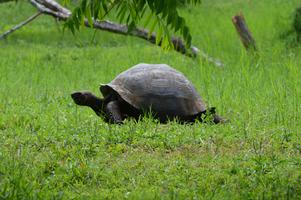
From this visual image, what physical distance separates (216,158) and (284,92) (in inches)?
112

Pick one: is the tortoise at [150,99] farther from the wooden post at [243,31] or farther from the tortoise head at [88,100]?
the wooden post at [243,31]

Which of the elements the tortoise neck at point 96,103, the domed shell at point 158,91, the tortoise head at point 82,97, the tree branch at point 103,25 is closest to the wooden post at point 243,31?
the tree branch at point 103,25

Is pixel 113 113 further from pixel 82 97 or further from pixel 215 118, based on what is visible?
pixel 215 118

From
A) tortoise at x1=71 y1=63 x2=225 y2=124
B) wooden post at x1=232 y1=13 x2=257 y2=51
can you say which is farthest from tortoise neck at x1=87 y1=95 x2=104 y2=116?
wooden post at x1=232 y1=13 x2=257 y2=51

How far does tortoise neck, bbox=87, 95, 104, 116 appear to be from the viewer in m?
7.72

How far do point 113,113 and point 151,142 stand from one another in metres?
1.09

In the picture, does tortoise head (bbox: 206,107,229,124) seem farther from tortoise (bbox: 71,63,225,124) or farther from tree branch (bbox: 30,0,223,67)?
tree branch (bbox: 30,0,223,67)

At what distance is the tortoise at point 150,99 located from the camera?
7523mm

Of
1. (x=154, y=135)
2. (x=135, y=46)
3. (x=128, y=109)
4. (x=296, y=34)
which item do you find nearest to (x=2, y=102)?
(x=128, y=109)

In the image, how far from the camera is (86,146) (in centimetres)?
622

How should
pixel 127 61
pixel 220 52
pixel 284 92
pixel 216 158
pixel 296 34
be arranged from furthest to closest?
pixel 296 34 → pixel 220 52 → pixel 127 61 → pixel 284 92 → pixel 216 158

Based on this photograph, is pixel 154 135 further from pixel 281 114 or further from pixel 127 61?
pixel 127 61

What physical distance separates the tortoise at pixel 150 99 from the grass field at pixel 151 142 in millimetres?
206

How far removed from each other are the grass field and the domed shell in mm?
266
